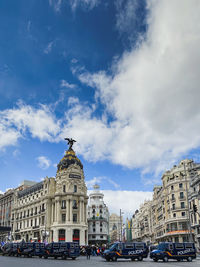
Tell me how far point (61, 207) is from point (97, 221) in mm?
33455

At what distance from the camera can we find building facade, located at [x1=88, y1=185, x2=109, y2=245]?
97.3 m

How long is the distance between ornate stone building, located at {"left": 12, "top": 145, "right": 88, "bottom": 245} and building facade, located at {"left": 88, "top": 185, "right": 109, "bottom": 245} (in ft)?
87.6

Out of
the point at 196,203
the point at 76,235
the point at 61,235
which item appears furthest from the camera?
the point at 76,235

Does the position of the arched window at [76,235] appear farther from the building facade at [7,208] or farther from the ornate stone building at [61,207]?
the building facade at [7,208]

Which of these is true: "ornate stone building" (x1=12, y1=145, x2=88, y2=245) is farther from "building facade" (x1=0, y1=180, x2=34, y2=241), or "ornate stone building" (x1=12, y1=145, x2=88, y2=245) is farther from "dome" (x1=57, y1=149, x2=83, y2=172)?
"building facade" (x1=0, y1=180, x2=34, y2=241)

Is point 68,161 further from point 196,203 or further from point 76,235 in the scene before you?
point 196,203

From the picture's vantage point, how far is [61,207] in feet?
228

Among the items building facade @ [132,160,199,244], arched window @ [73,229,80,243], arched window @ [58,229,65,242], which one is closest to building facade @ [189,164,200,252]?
building facade @ [132,160,199,244]

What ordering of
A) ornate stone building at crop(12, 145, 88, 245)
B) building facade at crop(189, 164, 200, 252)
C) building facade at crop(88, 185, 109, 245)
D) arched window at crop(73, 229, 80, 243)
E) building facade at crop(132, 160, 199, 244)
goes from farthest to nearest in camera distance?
building facade at crop(88, 185, 109, 245), ornate stone building at crop(12, 145, 88, 245), arched window at crop(73, 229, 80, 243), building facade at crop(132, 160, 199, 244), building facade at crop(189, 164, 200, 252)

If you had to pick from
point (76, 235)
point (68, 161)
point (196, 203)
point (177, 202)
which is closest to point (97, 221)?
point (76, 235)

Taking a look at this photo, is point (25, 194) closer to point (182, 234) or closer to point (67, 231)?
point (67, 231)

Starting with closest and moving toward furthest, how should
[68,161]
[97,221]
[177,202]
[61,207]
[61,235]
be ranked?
[177,202]
[61,235]
[61,207]
[68,161]
[97,221]

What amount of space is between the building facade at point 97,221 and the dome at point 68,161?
31.9 meters

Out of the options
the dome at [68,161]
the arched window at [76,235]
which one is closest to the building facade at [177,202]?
the arched window at [76,235]
